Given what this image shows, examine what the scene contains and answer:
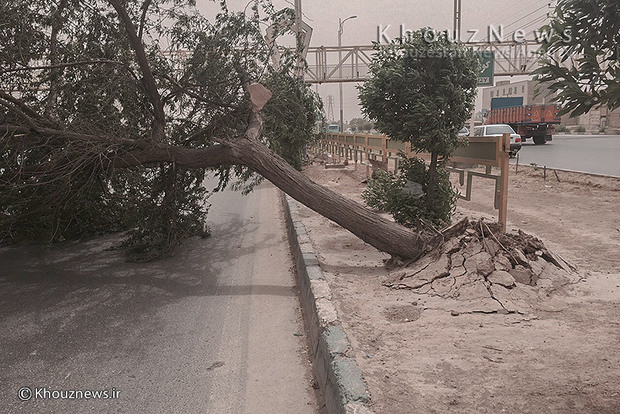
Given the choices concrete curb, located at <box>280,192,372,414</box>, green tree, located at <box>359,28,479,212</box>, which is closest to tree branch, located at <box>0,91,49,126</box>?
concrete curb, located at <box>280,192,372,414</box>

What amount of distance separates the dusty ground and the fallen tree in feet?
3.79

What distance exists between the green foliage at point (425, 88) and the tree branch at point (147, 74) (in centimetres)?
288

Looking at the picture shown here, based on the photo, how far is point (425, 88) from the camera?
6820 millimetres

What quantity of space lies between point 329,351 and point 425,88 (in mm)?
4552

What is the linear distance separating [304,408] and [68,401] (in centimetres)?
152

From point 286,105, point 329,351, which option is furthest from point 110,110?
point 329,351

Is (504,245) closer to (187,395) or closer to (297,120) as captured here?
(187,395)

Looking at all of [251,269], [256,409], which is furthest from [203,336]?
[251,269]

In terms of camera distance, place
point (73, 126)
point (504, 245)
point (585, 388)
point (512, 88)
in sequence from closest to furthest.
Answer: point (585, 388) < point (504, 245) < point (73, 126) < point (512, 88)

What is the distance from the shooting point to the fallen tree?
19.0 feet

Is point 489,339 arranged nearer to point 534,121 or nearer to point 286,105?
point 286,105

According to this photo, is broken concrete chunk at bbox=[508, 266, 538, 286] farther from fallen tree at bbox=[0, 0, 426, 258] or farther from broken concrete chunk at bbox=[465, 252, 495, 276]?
fallen tree at bbox=[0, 0, 426, 258]

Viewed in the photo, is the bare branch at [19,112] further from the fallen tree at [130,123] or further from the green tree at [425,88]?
the green tree at [425,88]

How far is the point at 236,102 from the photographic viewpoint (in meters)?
7.92
